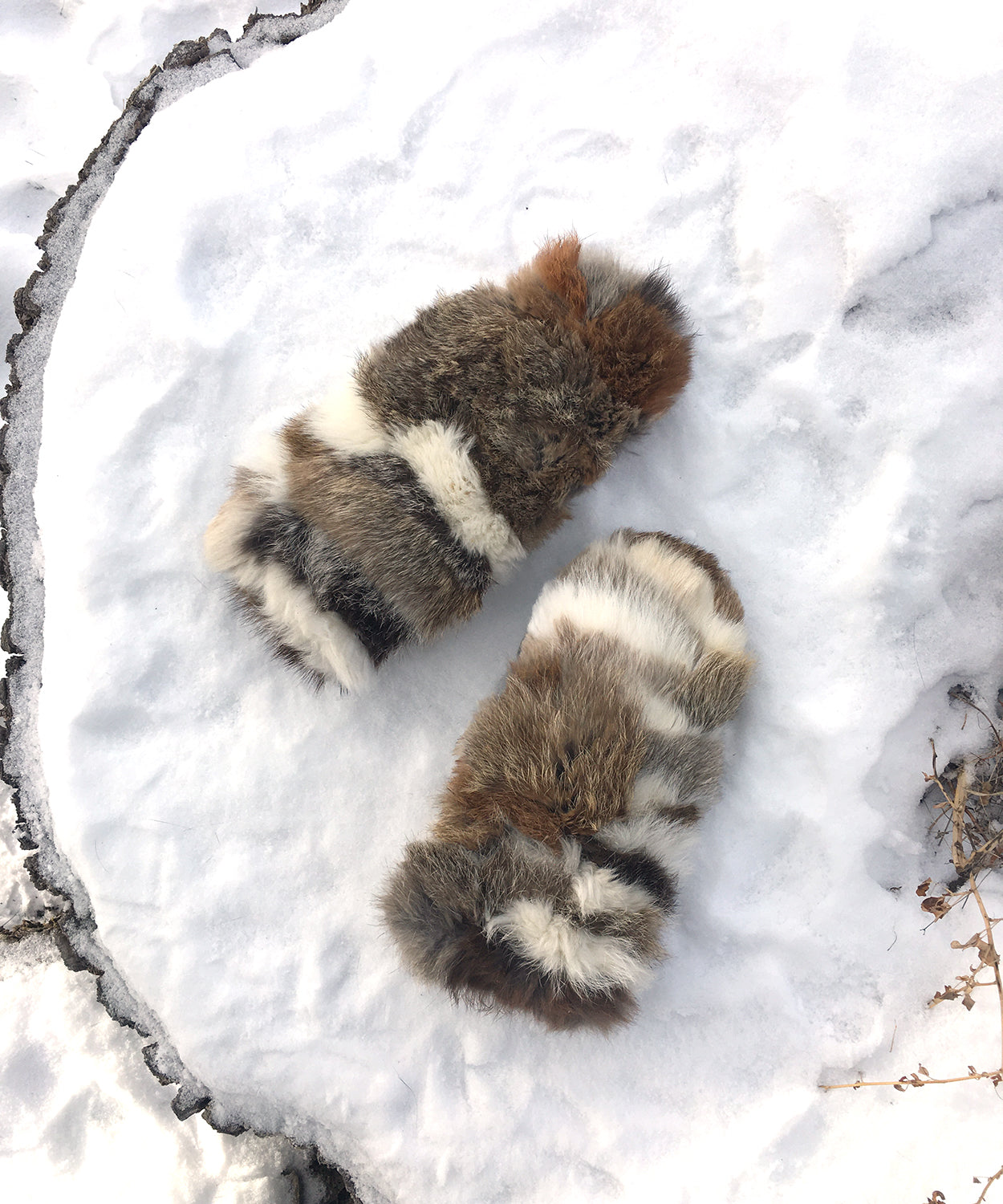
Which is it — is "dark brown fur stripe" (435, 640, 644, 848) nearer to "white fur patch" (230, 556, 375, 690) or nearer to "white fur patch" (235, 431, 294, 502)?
"white fur patch" (230, 556, 375, 690)

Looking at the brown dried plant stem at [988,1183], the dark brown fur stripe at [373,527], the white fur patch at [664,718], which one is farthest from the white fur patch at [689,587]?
the brown dried plant stem at [988,1183]

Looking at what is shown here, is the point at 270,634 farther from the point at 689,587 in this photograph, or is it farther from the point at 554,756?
the point at 689,587

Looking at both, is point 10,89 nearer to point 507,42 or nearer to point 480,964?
point 507,42

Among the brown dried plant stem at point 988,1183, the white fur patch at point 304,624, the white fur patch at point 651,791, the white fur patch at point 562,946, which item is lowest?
the brown dried plant stem at point 988,1183

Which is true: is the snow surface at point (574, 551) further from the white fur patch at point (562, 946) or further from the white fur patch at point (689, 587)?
the white fur patch at point (562, 946)

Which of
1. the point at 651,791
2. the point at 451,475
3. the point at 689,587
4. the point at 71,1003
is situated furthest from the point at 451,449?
the point at 71,1003
